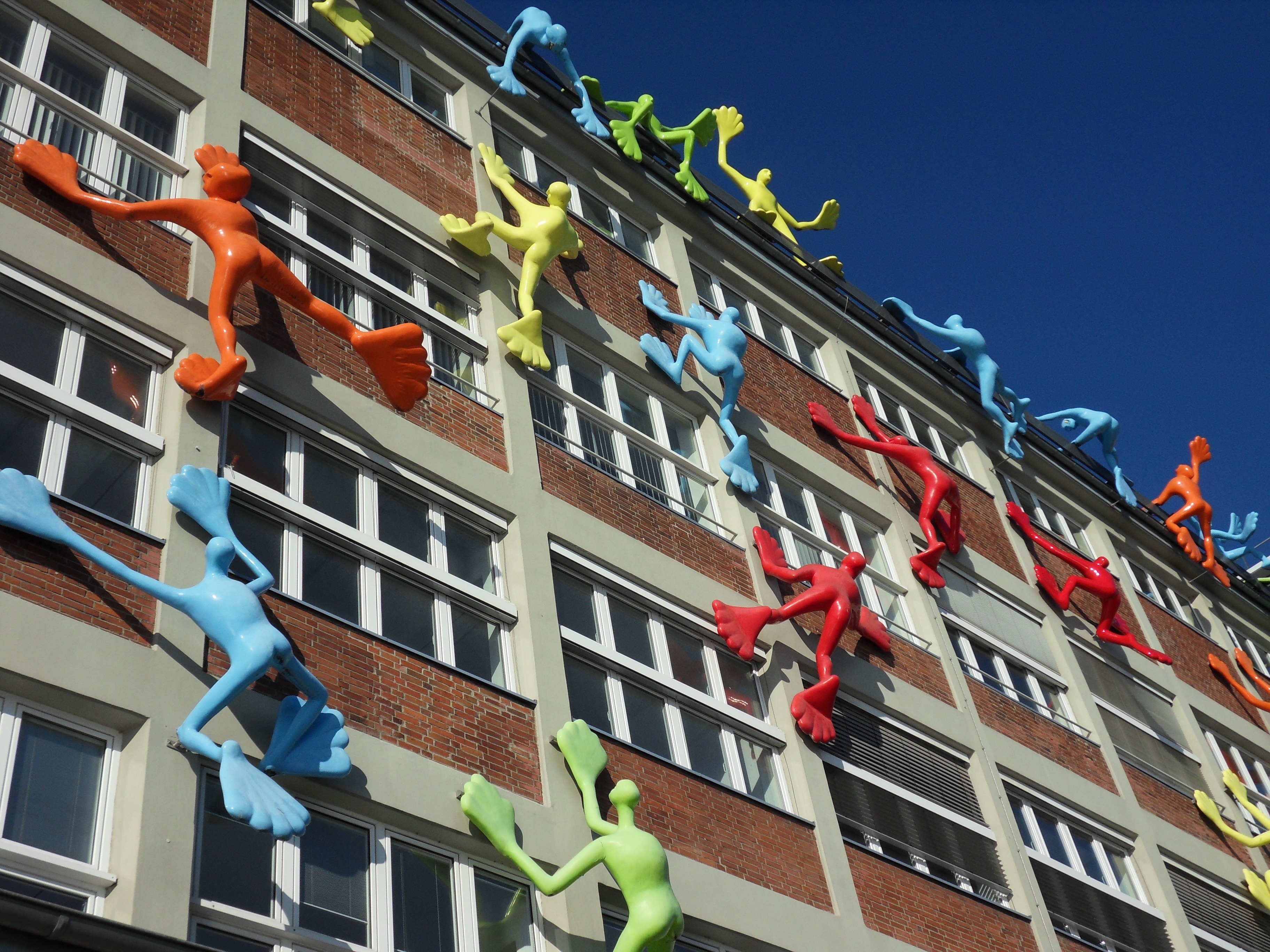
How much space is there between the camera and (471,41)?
18.7 metres

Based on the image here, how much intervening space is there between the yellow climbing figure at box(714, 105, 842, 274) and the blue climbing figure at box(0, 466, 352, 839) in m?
16.1

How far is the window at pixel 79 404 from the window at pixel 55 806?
5.82 ft

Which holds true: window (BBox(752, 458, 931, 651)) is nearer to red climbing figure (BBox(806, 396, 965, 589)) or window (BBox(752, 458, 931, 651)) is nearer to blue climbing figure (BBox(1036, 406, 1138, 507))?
red climbing figure (BBox(806, 396, 965, 589))

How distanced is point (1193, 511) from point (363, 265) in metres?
19.7

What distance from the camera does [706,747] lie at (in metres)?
13.3

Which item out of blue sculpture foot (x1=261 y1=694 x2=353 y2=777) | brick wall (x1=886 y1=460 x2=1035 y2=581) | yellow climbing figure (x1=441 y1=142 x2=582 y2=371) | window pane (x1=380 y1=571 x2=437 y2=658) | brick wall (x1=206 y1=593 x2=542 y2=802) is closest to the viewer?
blue sculpture foot (x1=261 y1=694 x2=353 y2=777)

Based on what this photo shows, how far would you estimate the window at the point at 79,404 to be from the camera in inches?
386

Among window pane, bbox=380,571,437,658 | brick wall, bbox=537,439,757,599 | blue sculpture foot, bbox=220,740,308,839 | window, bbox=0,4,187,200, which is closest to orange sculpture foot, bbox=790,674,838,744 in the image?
brick wall, bbox=537,439,757,599

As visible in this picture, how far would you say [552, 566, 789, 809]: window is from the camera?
12.7 m

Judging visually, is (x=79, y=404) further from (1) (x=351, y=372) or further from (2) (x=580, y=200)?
(2) (x=580, y=200)

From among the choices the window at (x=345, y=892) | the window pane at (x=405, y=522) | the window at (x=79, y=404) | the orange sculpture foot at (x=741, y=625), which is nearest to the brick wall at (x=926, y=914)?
the orange sculpture foot at (x=741, y=625)

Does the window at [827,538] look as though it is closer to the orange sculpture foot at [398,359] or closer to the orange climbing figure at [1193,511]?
the orange sculpture foot at [398,359]

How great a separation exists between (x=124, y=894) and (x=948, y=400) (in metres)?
18.7

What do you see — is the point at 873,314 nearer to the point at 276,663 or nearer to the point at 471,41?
the point at 471,41
